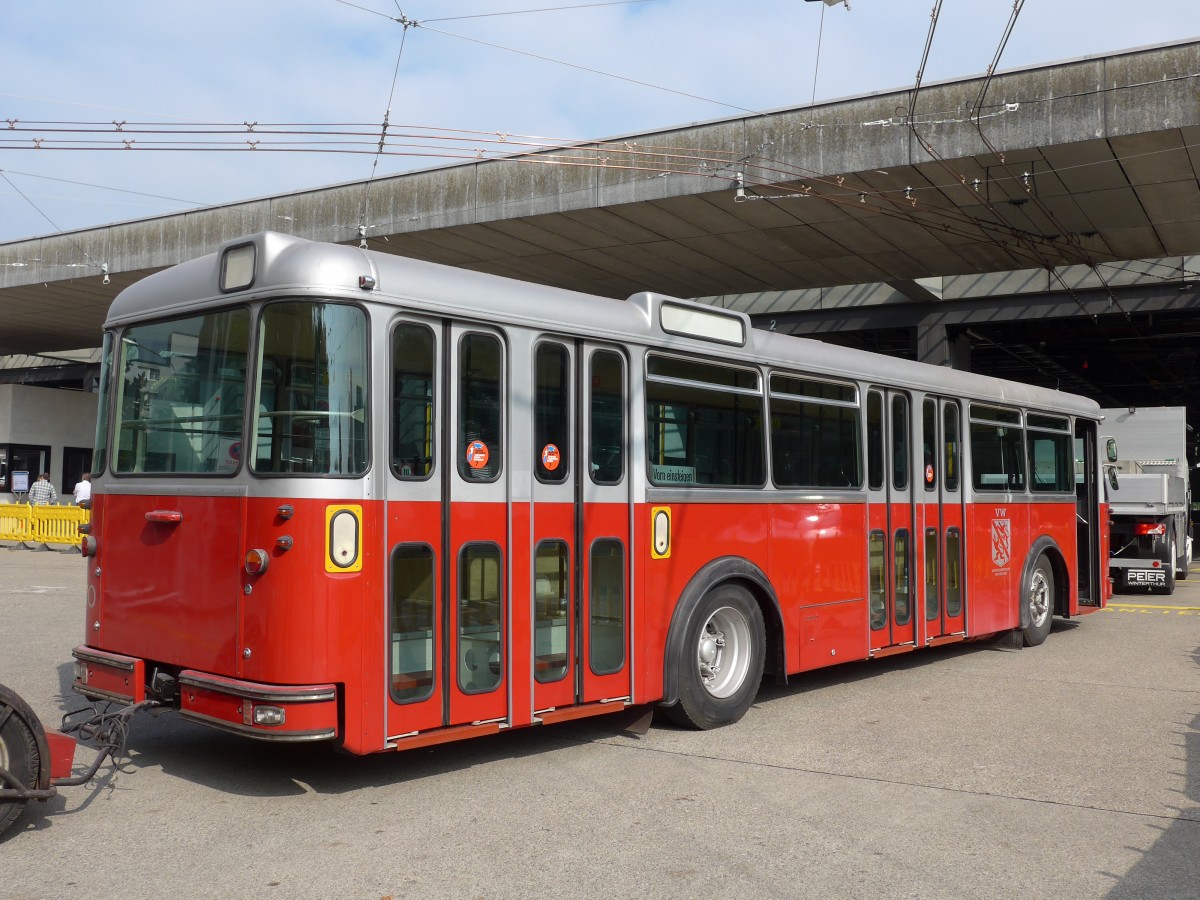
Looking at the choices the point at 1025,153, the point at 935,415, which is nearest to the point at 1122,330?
the point at 1025,153

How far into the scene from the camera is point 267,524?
19.1ft

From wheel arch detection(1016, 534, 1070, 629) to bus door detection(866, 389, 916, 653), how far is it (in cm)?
256

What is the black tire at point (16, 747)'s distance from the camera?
203 inches

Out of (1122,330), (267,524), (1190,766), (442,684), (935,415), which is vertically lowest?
(1190,766)

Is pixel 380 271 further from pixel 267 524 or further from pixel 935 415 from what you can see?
pixel 935 415

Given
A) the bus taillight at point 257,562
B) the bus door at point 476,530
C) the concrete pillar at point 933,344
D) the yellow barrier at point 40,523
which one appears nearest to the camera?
the bus taillight at point 257,562

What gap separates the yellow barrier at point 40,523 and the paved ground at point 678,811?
67.4 ft

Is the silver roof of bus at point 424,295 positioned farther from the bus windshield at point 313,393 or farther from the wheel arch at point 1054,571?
the wheel arch at point 1054,571

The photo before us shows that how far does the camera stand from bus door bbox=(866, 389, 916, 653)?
9758 mm

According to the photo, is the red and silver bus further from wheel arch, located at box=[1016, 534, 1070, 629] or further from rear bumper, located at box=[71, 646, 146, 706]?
wheel arch, located at box=[1016, 534, 1070, 629]

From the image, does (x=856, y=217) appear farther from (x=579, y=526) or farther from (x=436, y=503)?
(x=436, y=503)

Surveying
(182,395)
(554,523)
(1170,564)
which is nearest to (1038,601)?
(554,523)

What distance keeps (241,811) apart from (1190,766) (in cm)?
548

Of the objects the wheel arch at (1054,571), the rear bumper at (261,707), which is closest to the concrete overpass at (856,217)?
the wheel arch at (1054,571)
